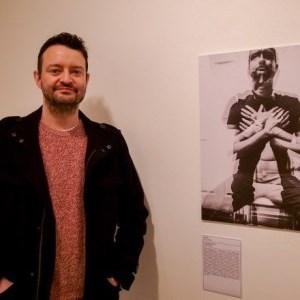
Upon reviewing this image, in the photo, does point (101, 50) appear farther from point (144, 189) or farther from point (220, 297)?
point (220, 297)

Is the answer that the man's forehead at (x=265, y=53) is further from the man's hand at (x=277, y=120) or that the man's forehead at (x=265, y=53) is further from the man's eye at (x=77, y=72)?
the man's eye at (x=77, y=72)

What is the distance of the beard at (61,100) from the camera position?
1259 mm

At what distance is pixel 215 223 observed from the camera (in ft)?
4.38

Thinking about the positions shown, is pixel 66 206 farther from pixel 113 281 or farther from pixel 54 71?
pixel 54 71

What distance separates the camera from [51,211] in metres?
1.22

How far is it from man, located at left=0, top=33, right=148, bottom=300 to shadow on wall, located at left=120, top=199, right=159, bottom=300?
105 mm

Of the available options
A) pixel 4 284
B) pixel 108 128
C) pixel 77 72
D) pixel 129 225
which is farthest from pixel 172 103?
pixel 4 284

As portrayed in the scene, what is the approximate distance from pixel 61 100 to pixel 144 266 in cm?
78

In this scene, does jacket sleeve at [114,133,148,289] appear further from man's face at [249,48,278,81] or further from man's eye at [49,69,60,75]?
man's face at [249,48,278,81]

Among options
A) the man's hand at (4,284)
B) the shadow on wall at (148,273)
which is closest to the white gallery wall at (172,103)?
the shadow on wall at (148,273)

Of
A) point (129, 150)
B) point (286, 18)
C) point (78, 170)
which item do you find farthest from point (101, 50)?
point (286, 18)

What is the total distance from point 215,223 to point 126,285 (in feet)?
1.37

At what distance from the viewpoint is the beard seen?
1259 millimetres

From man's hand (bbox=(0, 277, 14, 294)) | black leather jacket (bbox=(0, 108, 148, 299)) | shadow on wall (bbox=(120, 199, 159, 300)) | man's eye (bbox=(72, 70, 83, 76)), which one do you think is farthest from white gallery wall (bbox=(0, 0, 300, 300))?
man's hand (bbox=(0, 277, 14, 294))
